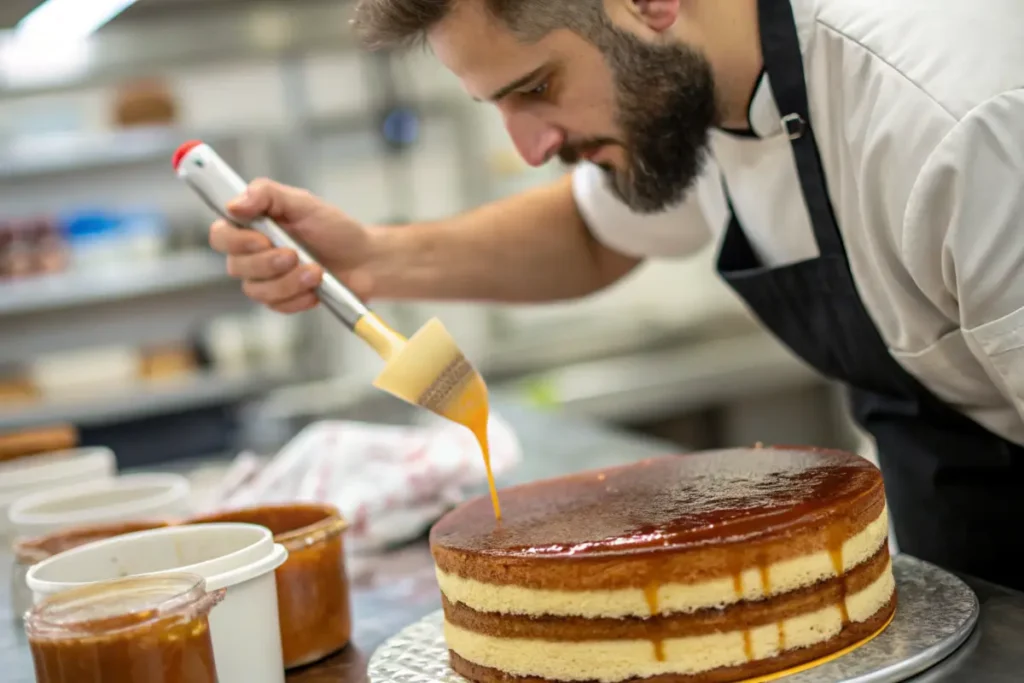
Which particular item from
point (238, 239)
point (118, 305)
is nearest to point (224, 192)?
point (238, 239)

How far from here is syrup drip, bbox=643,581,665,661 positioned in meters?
1.06

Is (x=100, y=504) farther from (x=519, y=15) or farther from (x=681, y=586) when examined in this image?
(x=681, y=586)

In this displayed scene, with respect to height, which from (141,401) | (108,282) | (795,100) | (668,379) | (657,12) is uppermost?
(657,12)

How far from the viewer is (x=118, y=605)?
3.34ft

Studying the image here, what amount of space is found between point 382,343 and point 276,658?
393 mm

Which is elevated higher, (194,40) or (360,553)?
(194,40)

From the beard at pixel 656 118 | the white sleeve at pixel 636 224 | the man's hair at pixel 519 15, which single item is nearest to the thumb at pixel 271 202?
the man's hair at pixel 519 15

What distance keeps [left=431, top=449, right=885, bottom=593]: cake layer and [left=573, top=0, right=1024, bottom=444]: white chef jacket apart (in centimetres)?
23

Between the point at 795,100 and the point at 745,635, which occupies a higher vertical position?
the point at 795,100

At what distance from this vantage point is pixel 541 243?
6.93 feet

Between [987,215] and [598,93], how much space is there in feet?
1.65

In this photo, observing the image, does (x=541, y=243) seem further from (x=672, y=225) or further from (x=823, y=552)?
(x=823, y=552)

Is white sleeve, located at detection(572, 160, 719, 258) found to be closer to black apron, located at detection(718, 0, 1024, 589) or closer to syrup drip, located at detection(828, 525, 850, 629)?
black apron, located at detection(718, 0, 1024, 589)

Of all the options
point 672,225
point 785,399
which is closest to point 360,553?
point 672,225
